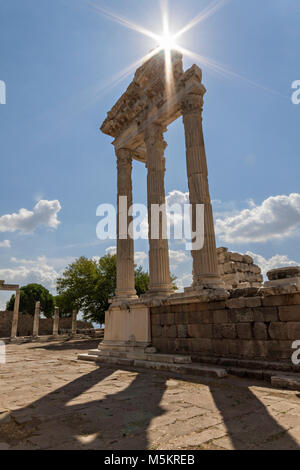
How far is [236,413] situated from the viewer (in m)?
3.96

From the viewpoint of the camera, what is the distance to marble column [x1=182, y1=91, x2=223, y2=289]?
344 inches

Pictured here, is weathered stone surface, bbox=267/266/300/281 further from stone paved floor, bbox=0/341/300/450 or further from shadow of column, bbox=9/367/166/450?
shadow of column, bbox=9/367/166/450

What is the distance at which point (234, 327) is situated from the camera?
24.3 ft

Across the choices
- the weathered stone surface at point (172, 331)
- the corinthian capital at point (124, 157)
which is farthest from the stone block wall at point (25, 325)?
the weathered stone surface at point (172, 331)

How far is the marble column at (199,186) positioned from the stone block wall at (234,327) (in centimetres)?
90

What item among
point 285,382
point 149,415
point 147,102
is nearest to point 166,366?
point 285,382

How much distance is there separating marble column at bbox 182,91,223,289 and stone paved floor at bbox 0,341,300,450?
3.17 metres

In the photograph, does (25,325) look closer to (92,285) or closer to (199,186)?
(92,285)

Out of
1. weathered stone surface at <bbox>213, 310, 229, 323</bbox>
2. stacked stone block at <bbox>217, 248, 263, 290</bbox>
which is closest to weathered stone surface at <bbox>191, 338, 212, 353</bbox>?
weathered stone surface at <bbox>213, 310, 229, 323</bbox>

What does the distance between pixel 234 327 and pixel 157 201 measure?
17.9 feet

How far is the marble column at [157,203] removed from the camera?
10398 mm

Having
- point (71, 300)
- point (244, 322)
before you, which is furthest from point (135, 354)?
point (71, 300)

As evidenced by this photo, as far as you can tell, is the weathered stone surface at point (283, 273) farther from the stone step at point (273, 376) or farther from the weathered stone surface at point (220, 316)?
the stone step at point (273, 376)
